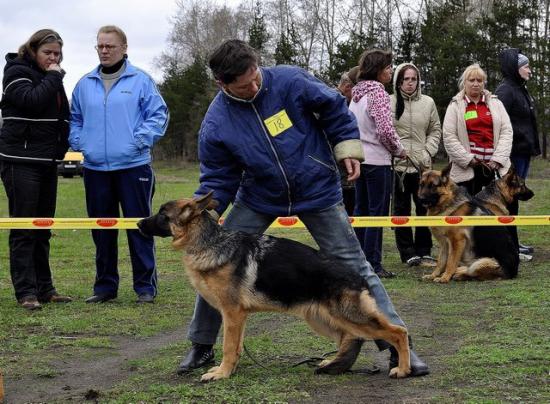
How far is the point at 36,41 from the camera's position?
7.19 metres

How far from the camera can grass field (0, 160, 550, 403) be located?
4.36 meters

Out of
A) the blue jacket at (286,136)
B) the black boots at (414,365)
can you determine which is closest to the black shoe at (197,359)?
the blue jacket at (286,136)

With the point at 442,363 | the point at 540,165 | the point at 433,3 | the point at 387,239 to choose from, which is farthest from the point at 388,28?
the point at 442,363

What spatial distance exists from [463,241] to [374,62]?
222 cm

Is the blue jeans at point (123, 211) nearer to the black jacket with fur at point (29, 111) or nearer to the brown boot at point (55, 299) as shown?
the brown boot at point (55, 299)

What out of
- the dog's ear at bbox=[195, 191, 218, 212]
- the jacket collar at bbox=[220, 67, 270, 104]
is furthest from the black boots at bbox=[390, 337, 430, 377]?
the jacket collar at bbox=[220, 67, 270, 104]

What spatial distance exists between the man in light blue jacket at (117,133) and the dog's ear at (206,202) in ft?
7.92

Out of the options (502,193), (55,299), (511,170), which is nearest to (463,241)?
(502,193)

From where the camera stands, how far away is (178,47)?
2832 inches

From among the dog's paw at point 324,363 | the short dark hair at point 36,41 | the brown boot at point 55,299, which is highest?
the short dark hair at point 36,41

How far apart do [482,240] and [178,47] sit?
215ft

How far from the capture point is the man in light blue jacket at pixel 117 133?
7141 mm

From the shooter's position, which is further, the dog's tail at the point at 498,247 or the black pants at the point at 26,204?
the dog's tail at the point at 498,247

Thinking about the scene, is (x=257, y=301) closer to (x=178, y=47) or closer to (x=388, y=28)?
(x=388, y=28)
